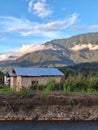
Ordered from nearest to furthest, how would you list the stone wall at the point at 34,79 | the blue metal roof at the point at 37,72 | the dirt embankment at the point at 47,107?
the dirt embankment at the point at 47,107 < the stone wall at the point at 34,79 < the blue metal roof at the point at 37,72

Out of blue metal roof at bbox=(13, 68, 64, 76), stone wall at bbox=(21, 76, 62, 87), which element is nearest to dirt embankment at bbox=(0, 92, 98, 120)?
stone wall at bbox=(21, 76, 62, 87)

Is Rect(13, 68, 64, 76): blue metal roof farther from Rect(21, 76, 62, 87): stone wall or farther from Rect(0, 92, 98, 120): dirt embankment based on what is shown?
Rect(0, 92, 98, 120): dirt embankment

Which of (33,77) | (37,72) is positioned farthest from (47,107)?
(37,72)

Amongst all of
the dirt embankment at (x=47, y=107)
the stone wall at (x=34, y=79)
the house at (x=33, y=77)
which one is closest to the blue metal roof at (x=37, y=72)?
the house at (x=33, y=77)

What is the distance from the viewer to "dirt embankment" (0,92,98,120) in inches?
1590

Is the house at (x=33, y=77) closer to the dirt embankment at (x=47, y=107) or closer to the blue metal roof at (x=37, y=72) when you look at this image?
the blue metal roof at (x=37, y=72)

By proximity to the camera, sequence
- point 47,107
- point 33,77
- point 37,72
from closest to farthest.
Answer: point 47,107
point 33,77
point 37,72

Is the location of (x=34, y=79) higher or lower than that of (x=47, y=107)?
higher

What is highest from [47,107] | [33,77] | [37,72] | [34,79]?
[37,72]

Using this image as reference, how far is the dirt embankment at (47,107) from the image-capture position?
40375mm

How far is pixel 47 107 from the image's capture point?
41.2 meters

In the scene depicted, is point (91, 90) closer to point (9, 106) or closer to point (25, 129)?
point (9, 106)

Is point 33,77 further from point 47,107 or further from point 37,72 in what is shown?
point 47,107

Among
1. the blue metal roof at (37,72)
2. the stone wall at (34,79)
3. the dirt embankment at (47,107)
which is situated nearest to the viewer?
the dirt embankment at (47,107)
